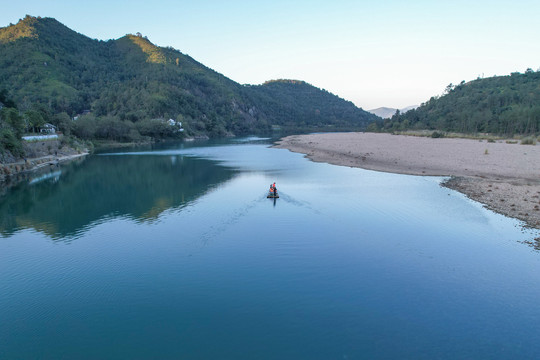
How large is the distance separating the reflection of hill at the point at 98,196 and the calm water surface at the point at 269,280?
11.7 inches

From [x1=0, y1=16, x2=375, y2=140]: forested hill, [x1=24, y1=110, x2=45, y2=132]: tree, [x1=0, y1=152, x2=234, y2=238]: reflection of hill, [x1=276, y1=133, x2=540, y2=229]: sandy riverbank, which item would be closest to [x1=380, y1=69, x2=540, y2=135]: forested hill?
[x1=276, y1=133, x2=540, y2=229]: sandy riverbank

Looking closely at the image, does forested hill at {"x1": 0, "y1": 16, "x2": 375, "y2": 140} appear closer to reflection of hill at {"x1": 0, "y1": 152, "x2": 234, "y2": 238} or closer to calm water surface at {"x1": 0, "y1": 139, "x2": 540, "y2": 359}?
reflection of hill at {"x1": 0, "y1": 152, "x2": 234, "y2": 238}

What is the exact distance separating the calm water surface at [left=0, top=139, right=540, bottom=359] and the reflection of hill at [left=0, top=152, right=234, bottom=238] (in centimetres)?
30

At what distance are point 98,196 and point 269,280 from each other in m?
24.4

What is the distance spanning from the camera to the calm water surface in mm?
9469

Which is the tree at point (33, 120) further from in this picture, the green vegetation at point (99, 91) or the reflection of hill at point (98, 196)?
the green vegetation at point (99, 91)

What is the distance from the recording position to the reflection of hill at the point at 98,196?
22766 millimetres

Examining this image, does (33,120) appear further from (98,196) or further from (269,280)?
(269,280)

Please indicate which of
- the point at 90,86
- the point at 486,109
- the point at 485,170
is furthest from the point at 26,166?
the point at 90,86

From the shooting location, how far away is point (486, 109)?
91.2 meters

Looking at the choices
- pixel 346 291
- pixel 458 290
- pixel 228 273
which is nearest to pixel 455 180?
pixel 458 290

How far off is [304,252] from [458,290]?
22.7 ft

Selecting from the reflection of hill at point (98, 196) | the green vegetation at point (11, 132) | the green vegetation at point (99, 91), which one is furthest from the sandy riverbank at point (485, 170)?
the green vegetation at point (99, 91)

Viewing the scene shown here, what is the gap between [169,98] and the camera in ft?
510
